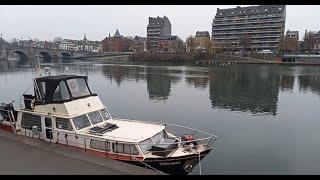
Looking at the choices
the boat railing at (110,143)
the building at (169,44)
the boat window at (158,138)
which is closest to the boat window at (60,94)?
the boat railing at (110,143)

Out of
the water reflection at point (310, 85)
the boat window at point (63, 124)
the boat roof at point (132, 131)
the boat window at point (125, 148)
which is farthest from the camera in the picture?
the water reflection at point (310, 85)

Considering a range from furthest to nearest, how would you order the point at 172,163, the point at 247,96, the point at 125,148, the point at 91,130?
the point at 247,96
the point at 91,130
the point at 125,148
the point at 172,163

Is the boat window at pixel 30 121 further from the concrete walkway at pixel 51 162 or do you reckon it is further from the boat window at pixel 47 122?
the concrete walkway at pixel 51 162

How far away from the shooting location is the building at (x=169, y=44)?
154m

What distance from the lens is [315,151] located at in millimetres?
20906

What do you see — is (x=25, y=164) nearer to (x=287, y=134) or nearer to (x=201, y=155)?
(x=201, y=155)

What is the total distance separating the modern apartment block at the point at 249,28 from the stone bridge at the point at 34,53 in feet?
241

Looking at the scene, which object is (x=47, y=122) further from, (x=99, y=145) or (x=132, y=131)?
(x=132, y=131)

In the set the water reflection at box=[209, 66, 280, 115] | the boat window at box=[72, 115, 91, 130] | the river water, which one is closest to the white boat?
the boat window at box=[72, 115, 91, 130]

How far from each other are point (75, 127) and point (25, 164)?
4483 millimetres

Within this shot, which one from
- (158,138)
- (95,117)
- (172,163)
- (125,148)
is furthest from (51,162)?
Result: (158,138)

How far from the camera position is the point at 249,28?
525 ft

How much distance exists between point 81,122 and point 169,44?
520ft

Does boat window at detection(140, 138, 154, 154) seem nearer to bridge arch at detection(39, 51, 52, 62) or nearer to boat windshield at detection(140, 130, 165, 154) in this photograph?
boat windshield at detection(140, 130, 165, 154)
